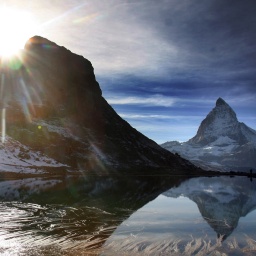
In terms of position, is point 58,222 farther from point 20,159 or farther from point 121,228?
point 20,159

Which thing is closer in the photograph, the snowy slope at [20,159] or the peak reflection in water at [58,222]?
the peak reflection in water at [58,222]

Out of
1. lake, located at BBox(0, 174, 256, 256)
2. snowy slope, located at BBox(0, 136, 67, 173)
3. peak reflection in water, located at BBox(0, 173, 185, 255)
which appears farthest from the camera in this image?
snowy slope, located at BBox(0, 136, 67, 173)

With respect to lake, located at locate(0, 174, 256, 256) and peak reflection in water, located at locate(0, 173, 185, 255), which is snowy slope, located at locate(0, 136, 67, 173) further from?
lake, located at locate(0, 174, 256, 256)

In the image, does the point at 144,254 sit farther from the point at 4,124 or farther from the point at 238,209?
the point at 4,124

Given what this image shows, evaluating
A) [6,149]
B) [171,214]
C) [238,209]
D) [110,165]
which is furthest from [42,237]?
[110,165]

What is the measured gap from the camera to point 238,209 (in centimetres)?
5400

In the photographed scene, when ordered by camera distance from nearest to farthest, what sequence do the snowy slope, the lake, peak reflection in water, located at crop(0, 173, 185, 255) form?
the lake → peak reflection in water, located at crop(0, 173, 185, 255) → the snowy slope

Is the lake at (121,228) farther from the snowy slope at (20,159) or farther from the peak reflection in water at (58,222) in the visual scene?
the snowy slope at (20,159)

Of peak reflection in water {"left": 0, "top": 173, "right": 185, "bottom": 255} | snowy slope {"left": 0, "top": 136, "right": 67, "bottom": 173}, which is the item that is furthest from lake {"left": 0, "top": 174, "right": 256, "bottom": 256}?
snowy slope {"left": 0, "top": 136, "right": 67, "bottom": 173}

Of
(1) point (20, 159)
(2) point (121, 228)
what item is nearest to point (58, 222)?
(2) point (121, 228)

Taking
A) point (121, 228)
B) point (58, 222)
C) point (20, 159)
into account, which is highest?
point (20, 159)

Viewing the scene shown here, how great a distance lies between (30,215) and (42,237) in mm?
12960

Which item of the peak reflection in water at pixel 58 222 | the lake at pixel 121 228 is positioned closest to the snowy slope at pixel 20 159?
the peak reflection in water at pixel 58 222

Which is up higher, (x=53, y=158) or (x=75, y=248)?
(x=53, y=158)
